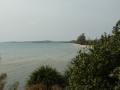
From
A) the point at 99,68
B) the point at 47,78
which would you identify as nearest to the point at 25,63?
the point at 47,78

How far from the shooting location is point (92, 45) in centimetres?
1403

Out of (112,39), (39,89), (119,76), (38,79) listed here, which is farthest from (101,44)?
(38,79)

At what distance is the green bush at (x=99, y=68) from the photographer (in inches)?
485

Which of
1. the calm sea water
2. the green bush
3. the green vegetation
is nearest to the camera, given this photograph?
the green bush

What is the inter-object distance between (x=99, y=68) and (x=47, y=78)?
634 cm

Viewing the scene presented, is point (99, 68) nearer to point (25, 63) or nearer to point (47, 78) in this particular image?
point (47, 78)

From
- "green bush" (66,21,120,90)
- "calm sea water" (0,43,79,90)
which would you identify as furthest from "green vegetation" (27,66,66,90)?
"calm sea water" (0,43,79,90)

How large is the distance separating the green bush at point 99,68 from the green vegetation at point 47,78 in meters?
4.84

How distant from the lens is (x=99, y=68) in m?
12.6

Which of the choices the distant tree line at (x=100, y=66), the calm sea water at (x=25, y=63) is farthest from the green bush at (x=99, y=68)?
the calm sea water at (x=25, y=63)

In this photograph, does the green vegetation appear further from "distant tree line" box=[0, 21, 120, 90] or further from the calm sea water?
the calm sea water

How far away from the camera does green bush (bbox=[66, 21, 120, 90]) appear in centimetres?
1232

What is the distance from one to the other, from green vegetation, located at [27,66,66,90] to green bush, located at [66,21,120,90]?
15.9 ft

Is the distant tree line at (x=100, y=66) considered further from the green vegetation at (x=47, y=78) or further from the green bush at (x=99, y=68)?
the green vegetation at (x=47, y=78)
